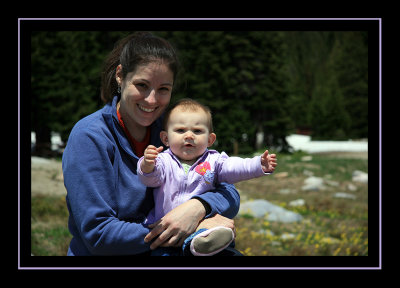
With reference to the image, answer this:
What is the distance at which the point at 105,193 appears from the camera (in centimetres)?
274

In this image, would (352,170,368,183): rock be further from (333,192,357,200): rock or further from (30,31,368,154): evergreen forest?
(30,31,368,154): evergreen forest

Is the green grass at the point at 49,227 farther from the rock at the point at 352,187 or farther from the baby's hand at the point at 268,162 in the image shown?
the rock at the point at 352,187

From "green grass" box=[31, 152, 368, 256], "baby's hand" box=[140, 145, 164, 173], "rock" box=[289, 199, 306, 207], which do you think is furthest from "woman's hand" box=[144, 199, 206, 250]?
"rock" box=[289, 199, 306, 207]

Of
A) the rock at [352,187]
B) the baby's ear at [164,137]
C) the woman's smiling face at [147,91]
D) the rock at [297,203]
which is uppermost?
the woman's smiling face at [147,91]

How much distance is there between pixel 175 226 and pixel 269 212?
6.96 meters

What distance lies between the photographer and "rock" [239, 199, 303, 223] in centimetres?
909

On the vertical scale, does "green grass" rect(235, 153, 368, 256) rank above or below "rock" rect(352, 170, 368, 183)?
below

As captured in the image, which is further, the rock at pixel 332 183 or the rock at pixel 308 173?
the rock at pixel 308 173

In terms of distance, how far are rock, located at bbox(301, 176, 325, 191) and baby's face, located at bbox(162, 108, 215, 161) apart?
10.2 m

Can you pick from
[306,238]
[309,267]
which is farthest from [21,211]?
[306,238]

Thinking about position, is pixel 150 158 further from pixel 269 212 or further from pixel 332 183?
pixel 332 183

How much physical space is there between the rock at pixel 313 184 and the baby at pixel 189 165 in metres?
10.1

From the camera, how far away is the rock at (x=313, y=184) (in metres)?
12.7

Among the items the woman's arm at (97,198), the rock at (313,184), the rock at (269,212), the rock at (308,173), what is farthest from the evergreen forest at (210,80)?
the woman's arm at (97,198)
